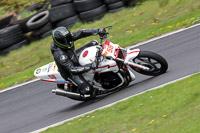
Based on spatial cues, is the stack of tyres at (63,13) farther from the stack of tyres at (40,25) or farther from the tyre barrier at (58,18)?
the stack of tyres at (40,25)

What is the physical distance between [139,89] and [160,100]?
A: 1249 millimetres

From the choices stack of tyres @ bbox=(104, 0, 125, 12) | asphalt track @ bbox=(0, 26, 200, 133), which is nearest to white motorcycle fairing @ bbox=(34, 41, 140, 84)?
asphalt track @ bbox=(0, 26, 200, 133)

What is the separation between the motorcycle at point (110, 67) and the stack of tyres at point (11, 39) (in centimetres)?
654

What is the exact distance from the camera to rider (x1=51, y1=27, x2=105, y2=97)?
694 cm

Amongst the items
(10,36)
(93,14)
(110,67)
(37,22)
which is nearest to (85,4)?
(93,14)

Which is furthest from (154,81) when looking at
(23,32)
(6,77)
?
(23,32)

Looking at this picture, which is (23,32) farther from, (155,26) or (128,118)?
(128,118)

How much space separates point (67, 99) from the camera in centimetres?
848

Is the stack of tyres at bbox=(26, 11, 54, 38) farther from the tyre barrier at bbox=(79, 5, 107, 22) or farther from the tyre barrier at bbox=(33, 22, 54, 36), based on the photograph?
the tyre barrier at bbox=(79, 5, 107, 22)

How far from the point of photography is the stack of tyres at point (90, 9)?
13.7m

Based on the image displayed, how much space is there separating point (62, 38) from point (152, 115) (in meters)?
2.50

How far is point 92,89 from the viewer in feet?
24.6

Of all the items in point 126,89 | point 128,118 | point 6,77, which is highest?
point 128,118

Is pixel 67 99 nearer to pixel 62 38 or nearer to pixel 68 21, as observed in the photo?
pixel 62 38
